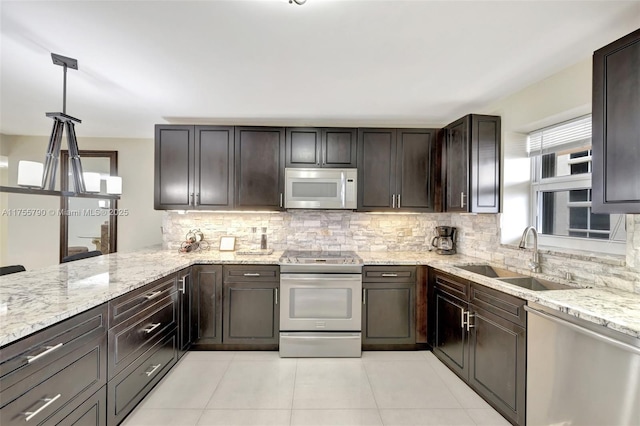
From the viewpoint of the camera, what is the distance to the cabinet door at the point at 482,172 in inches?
106

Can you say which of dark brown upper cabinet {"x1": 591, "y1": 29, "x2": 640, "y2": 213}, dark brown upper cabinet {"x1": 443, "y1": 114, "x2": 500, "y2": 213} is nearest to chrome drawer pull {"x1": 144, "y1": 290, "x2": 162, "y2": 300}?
dark brown upper cabinet {"x1": 443, "y1": 114, "x2": 500, "y2": 213}

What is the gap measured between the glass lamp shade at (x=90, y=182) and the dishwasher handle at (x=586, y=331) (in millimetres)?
3176

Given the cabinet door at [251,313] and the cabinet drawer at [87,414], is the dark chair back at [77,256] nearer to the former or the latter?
the cabinet door at [251,313]

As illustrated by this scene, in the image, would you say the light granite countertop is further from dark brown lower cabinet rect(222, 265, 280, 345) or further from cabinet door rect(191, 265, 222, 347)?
dark brown lower cabinet rect(222, 265, 280, 345)

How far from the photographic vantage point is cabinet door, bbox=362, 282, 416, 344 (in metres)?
2.88

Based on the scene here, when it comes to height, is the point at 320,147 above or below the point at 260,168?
above

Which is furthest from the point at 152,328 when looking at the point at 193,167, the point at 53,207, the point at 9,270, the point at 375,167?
the point at 53,207

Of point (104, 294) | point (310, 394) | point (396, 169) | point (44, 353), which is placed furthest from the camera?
point (396, 169)

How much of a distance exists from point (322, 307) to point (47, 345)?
2023mm

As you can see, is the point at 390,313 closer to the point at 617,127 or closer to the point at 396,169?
the point at 396,169

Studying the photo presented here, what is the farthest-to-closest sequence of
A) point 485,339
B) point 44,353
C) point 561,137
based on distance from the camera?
point 561,137
point 485,339
point 44,353

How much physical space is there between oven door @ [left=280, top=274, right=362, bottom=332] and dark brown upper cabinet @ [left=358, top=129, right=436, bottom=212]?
3.16ft

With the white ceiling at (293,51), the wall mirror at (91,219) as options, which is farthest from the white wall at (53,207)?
the white ceiling at (293,51)

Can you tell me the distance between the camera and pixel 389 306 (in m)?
2.89
